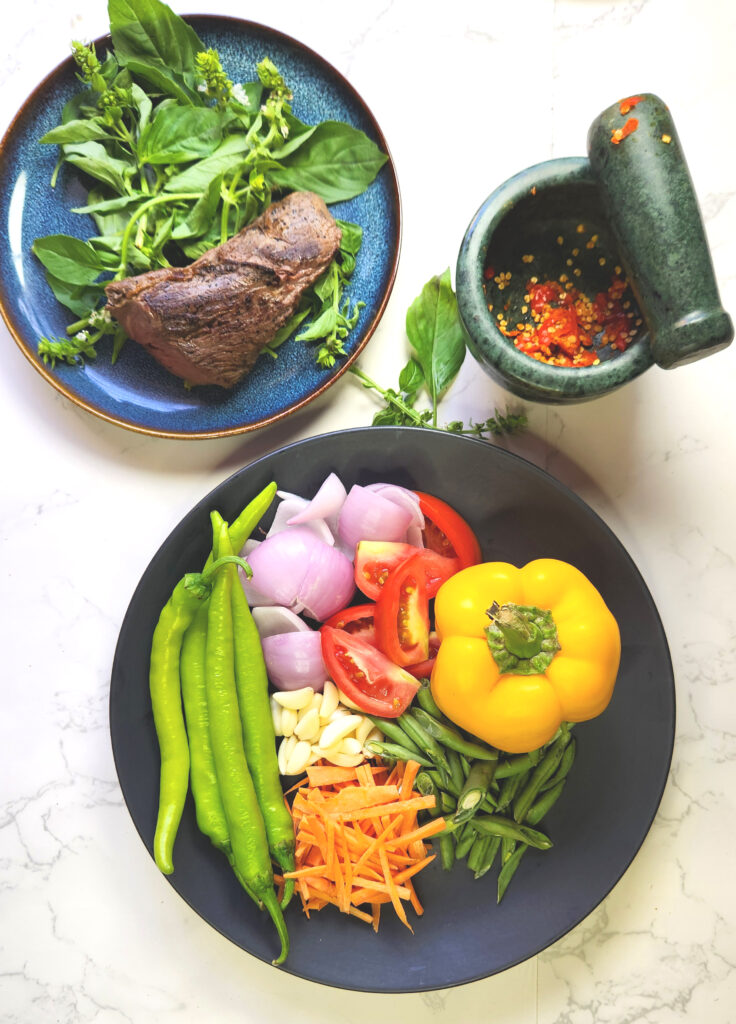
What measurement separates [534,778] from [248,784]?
467 millimetres

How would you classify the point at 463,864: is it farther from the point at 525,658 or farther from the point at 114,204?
the point at 114,204

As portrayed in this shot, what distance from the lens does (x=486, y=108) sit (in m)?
1.42

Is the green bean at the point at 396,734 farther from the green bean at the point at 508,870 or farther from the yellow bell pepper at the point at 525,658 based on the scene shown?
the green bean at the point at 508,870

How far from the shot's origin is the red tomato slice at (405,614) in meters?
1.25

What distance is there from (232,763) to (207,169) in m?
0.97

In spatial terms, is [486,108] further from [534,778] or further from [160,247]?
[534,778]

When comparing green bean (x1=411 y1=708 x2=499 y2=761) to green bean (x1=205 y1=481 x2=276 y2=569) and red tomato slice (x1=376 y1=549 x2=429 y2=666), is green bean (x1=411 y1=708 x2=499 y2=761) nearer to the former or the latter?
red tomato slice (x1=376 y1=549 x2=429 y2=666)

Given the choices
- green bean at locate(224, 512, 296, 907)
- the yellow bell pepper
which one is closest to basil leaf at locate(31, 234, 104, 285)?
green bean at locate(224, 512, 296, 907)

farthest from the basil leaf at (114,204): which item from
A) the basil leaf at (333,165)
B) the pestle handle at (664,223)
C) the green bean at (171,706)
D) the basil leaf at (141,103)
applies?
the pestle handle at (664,223)

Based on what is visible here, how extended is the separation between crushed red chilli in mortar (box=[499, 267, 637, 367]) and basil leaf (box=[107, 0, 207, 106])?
0.67 meters

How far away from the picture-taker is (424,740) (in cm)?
127

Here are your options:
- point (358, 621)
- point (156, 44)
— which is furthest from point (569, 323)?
point (156, 44)

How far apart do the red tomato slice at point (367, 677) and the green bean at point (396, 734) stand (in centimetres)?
2

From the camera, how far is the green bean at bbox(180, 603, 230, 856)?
4.17ft
